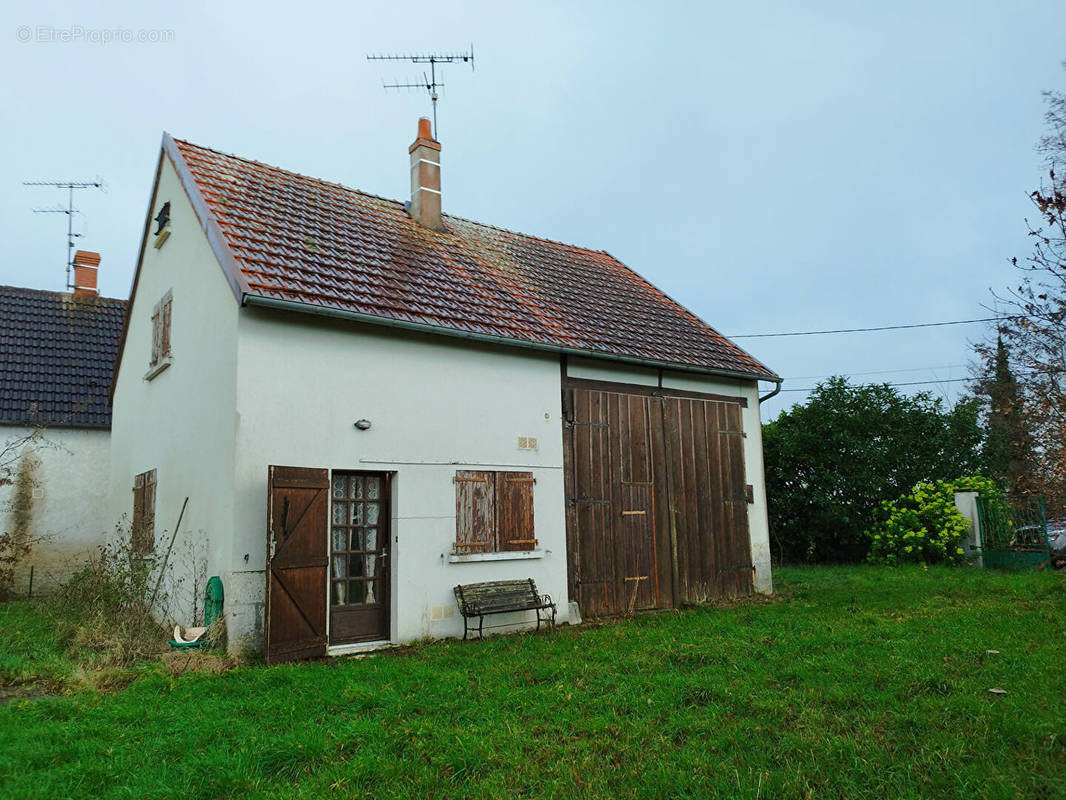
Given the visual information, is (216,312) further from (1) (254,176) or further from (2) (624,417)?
(2) (624,417)

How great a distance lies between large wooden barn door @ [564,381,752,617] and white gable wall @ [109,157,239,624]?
445 cm

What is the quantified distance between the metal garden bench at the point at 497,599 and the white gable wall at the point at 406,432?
0.11 metres

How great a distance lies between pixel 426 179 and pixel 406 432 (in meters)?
5.51

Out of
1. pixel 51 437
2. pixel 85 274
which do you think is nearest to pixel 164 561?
pixel 51 437

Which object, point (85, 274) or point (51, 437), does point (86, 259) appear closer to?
point (85, 274)

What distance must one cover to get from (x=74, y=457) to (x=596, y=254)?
11074 millimetres

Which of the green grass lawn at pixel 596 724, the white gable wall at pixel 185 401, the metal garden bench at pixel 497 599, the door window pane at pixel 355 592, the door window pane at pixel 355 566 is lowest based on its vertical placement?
the green grass lawn at pixel 596 724

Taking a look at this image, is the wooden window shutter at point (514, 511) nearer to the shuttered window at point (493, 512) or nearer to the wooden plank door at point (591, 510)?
the shuttered window at point (493, 512)

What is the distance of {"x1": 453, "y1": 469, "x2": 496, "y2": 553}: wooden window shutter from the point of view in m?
9.12

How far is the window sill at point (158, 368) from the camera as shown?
395 inches

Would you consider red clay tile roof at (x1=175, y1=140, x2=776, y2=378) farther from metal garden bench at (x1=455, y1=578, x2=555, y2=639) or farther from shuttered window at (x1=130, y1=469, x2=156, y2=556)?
shuttered window at (x1=130, y1=469, x2=156, y2=556)

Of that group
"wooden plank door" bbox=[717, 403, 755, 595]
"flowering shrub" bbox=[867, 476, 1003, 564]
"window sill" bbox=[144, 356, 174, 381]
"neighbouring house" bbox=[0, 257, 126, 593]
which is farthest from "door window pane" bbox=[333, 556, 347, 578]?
"flowering shrub" bbox=[867, 476, 1003, 564]

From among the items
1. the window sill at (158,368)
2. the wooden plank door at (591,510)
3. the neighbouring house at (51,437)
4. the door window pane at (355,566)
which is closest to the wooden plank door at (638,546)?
the wooden plank door at (591,510)

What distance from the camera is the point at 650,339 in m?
12.0
